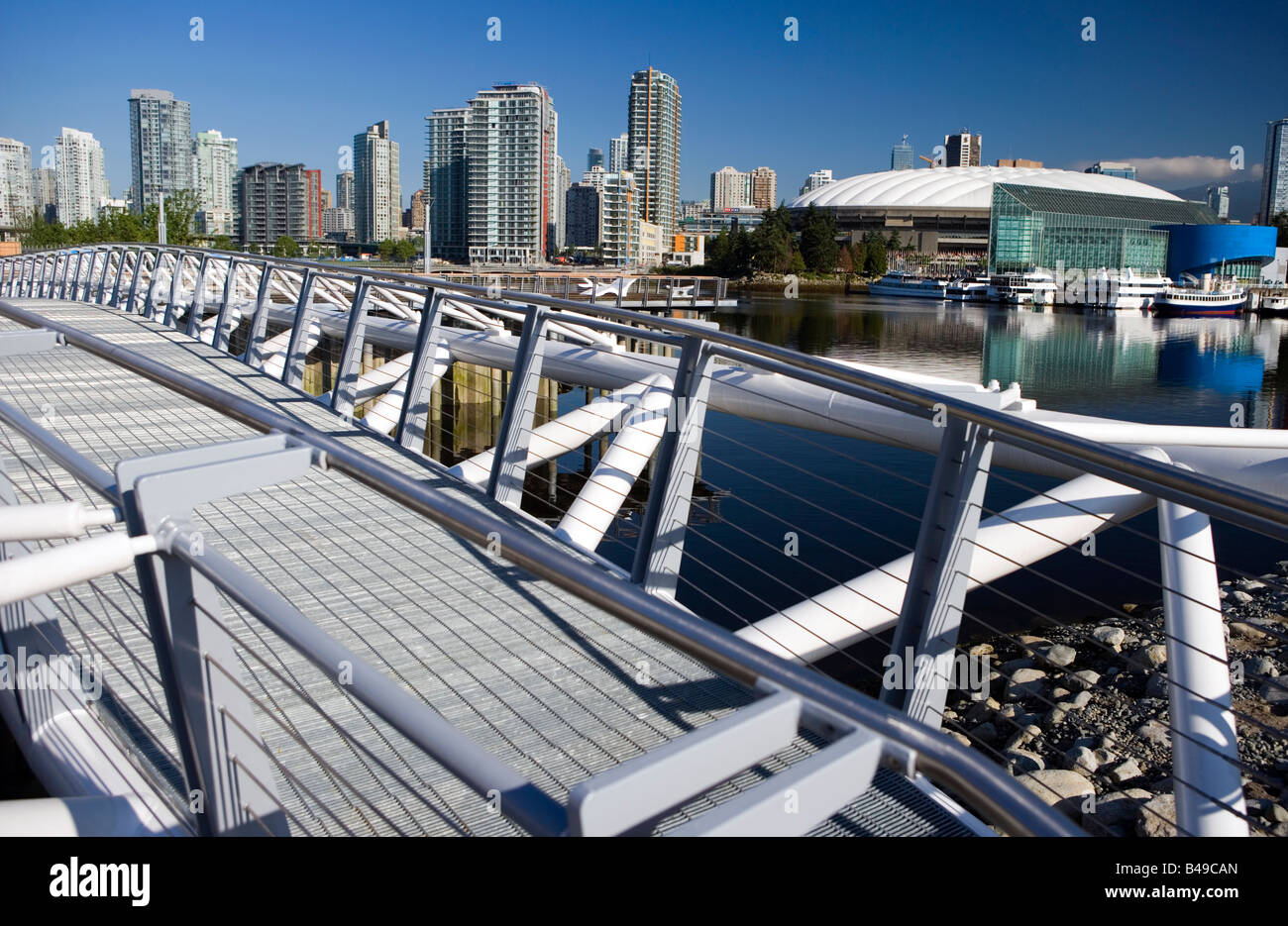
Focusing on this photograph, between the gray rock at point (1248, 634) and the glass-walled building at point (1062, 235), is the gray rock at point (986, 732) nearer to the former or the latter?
the gray rock at point (1248, 634)

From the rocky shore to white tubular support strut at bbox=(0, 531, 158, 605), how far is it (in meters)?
3.76

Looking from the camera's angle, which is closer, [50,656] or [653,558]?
[50,656]

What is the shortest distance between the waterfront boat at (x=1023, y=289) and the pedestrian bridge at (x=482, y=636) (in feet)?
195

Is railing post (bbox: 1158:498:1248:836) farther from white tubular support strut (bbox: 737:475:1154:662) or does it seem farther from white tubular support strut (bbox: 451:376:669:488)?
white tubular support strut (bbox: 451:376:669:488)

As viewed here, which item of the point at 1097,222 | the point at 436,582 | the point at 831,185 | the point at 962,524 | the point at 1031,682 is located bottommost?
the point at 1031,682

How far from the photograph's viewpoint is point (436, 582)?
396cm

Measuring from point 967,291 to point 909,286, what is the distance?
7779 millimetres

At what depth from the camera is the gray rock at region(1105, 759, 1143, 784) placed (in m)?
A: 5.99

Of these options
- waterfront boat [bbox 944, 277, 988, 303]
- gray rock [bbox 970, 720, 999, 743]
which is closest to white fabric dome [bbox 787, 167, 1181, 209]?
waterfront boat [bbox 944, 277, 988, 303]

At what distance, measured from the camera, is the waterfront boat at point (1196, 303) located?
55.0m

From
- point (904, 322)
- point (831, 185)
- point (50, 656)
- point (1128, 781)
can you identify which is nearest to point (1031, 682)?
point (1128, 781)
